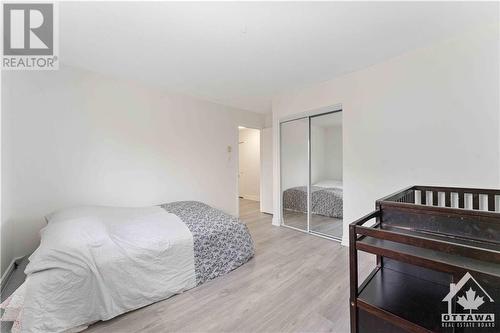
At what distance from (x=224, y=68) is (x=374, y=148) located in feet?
7.22

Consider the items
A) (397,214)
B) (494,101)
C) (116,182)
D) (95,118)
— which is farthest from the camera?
(116,182)

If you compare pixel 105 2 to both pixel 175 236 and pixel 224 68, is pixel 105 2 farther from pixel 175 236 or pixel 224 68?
pixel 175 236

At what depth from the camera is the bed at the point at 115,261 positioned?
144 centimetres

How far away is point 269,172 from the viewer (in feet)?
15.9

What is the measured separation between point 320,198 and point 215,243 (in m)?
2.14

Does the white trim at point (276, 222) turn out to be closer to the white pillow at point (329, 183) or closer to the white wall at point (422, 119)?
the white pillow at point (329, 183)

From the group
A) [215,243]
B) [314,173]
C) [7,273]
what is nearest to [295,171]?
[314,173]

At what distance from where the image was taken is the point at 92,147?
277 centimetres

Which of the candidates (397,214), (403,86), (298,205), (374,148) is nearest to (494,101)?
(403,86)

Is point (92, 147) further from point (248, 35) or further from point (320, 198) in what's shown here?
point (320, 198)

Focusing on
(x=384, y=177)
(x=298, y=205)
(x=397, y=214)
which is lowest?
(x=298, y=205)

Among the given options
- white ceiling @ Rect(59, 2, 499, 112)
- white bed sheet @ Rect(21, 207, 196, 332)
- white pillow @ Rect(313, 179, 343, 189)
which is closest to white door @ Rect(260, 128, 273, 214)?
white pillow @ Rect(313, 179, 343, 189)

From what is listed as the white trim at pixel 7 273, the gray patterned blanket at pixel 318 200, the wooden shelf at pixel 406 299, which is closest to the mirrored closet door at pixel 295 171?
the gray patterned blanket at pixel 318 200

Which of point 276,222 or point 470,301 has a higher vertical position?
point 470,301
